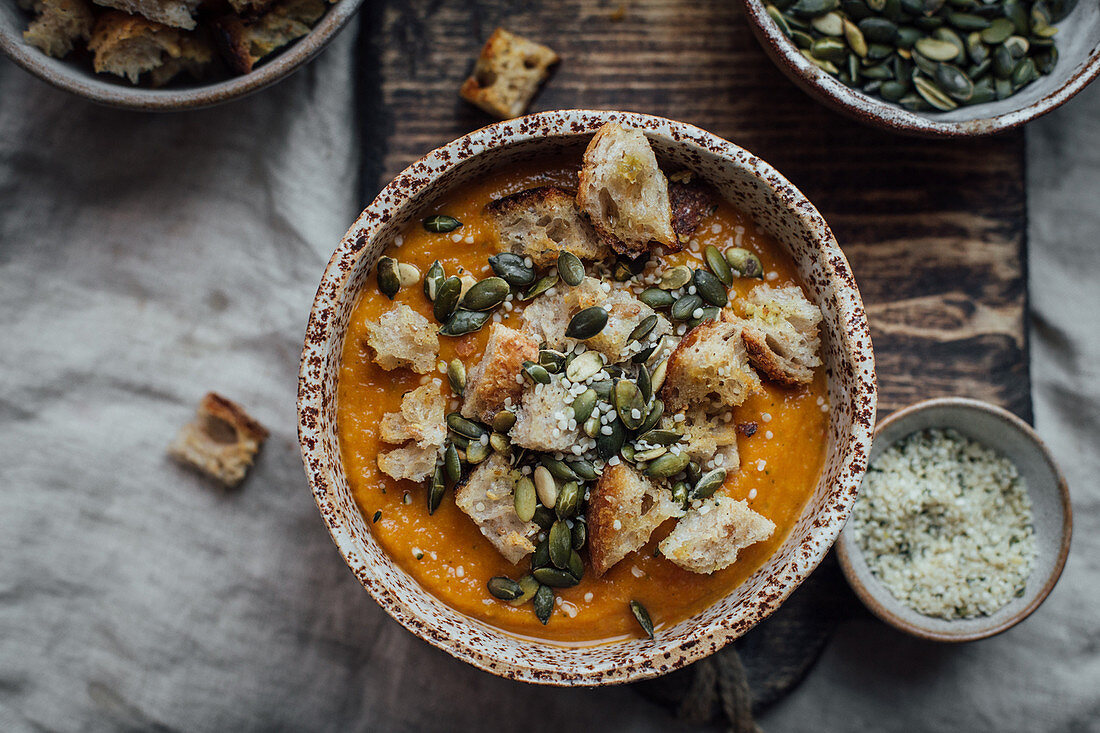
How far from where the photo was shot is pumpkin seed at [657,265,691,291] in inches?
82.6

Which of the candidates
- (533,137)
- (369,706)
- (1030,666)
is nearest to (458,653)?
(369,706)

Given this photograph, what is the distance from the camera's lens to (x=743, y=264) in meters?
2.15

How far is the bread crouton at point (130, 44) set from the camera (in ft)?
7.47

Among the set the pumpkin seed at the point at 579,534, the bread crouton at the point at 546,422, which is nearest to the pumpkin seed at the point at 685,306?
the bread crouton at the point at 546,422

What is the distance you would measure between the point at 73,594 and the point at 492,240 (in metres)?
1.86

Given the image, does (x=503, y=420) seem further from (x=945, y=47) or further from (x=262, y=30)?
(x=945, y=47)

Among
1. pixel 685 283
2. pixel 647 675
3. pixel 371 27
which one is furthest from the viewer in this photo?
pixel 371 27

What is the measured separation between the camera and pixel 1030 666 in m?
2.82

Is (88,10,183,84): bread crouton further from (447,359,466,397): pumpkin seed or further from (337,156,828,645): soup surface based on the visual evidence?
(447,359,466,397): pumpkin seed

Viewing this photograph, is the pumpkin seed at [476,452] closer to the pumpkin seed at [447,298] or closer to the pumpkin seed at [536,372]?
the pumpkin seed at [536,372]

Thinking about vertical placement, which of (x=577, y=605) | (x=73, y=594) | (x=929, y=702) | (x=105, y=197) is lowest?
(x=929, y=702)

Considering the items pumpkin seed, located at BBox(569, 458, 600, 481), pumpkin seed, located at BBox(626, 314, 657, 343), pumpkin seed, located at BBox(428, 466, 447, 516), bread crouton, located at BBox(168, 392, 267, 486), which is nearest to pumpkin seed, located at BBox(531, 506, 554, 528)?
pumpkin seed, located at BBox(569, 458, 600, 481)

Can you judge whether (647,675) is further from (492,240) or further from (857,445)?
(492,240)

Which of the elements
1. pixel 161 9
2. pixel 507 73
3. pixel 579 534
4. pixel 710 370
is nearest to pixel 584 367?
pixel 710 370
